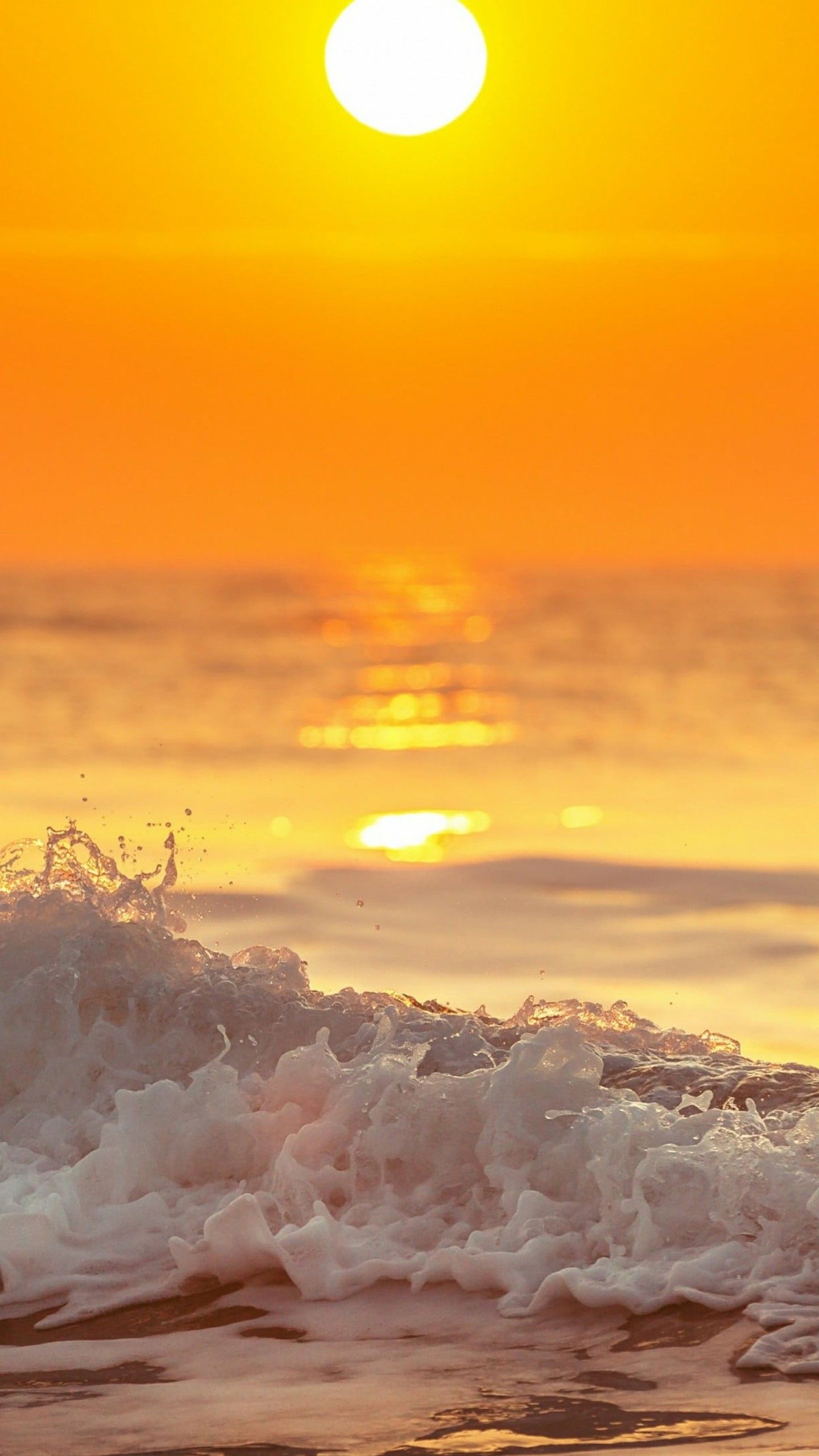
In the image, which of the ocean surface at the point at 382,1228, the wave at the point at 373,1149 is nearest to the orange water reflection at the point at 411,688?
the wave at the point at 373,1149

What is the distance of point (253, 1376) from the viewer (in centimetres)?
477

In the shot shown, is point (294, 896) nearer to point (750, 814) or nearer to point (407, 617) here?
point (750, 814)

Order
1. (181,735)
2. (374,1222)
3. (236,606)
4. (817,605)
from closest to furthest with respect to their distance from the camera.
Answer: (374,1222)
(181,735)
(817,605)
(236,606)

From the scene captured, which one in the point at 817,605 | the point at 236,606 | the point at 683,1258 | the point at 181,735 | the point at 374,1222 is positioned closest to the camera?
the point at 683,1258

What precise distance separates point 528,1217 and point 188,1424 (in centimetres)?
143

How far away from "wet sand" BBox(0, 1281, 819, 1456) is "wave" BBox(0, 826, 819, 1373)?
13 cm

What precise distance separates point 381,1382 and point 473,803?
14.5m

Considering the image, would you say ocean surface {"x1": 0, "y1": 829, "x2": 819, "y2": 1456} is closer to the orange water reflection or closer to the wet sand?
the wet sand

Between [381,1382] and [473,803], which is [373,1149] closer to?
[381,1382]

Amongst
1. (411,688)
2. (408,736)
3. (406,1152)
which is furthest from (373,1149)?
(411,688)

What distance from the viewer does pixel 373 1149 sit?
5.95 meters

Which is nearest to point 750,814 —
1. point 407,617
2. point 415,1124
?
point 415,1124

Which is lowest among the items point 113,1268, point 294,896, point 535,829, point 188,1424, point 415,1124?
point 188,1424

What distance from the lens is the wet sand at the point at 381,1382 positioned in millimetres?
4316
